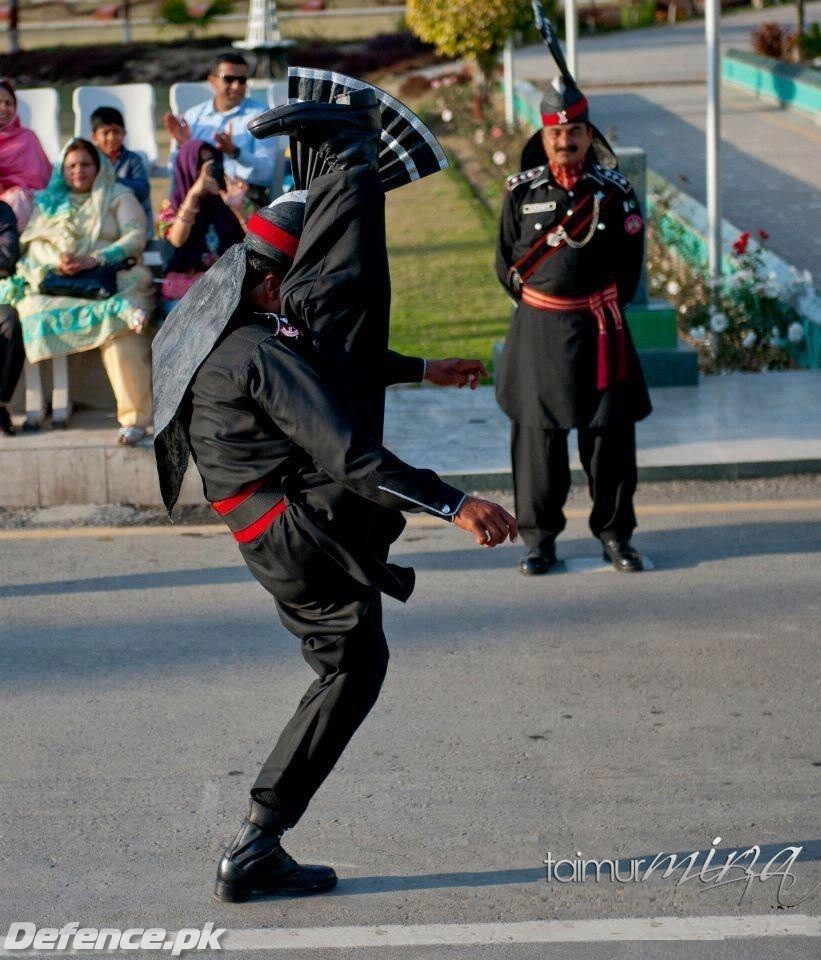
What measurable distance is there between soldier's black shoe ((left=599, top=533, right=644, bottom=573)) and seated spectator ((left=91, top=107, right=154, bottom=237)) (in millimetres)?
4255

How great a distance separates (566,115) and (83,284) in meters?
3.20

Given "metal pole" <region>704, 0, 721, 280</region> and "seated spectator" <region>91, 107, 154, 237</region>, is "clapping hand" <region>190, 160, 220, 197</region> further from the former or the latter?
"metal pole" <region>704, 0, 721, 280</region>

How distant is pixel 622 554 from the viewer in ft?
23.2

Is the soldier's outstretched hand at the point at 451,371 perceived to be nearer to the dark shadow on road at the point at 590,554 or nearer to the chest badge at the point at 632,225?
the chest badge at the point at 632,225

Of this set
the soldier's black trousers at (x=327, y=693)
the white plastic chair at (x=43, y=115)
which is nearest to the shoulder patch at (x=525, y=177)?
the soldier's black trousers at (x=327, y=693)

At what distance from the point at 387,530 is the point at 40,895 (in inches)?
53.5

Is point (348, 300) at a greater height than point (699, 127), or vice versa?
point (348, 300)

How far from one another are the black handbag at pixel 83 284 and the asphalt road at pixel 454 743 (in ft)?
5.37

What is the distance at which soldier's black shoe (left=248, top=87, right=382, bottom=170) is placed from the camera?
4102mm

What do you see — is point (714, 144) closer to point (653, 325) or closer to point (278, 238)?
point (653, 325)

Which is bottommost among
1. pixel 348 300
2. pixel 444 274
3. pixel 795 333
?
pixel 444 274

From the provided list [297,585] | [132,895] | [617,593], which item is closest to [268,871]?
[132,895]

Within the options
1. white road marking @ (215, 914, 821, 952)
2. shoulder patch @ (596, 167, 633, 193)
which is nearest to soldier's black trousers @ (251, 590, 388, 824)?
white road marking @ (215, 914, 821, 952)

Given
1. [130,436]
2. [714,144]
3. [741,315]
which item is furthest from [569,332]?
[714,144]
